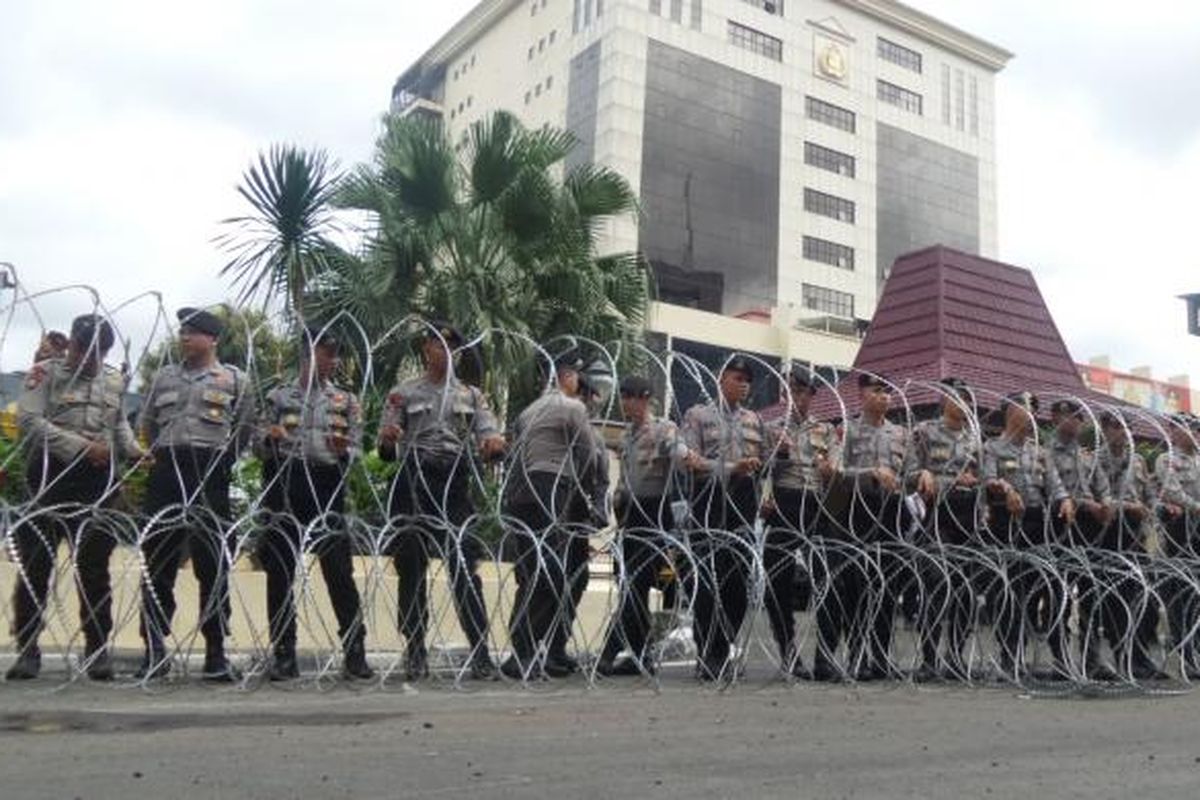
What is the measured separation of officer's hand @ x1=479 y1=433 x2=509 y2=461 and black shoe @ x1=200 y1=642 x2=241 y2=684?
1.69 metres

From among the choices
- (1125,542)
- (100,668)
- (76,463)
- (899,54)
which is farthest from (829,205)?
(100,668)

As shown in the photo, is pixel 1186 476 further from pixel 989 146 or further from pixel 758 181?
pixel 989 146

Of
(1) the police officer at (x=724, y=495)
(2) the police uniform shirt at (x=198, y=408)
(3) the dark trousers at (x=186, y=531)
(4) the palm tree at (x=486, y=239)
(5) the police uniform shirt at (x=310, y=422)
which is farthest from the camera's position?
(4) the palm tree at (x=486, y=239)

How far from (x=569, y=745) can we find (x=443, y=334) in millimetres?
3203

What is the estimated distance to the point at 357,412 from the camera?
23.5 feet

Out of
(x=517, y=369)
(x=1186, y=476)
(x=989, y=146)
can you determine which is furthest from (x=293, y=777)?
(x=989, y=146)

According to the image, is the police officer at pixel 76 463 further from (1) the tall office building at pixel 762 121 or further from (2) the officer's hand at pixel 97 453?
(1) the tall office building at pixel 762 121

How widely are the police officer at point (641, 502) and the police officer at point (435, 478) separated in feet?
2.96

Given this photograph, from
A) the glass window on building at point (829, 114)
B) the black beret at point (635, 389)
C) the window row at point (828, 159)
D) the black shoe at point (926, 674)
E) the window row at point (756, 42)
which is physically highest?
the window row at point (756, 42)

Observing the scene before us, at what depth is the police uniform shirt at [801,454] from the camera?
823 centimetres

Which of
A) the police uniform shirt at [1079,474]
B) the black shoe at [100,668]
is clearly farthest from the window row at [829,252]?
the black shoe at [100,668]

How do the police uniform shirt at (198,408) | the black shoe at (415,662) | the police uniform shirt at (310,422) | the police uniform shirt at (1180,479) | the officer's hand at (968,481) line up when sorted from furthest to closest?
the police uniform shirt at (1180,479), the officer's hand at (968,481), the black shoe at (415,662), the police uniform shirt at (310,422), the police uniform shirt at (198,408)

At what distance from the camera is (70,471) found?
22.3 feet

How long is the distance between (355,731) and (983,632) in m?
5.04
